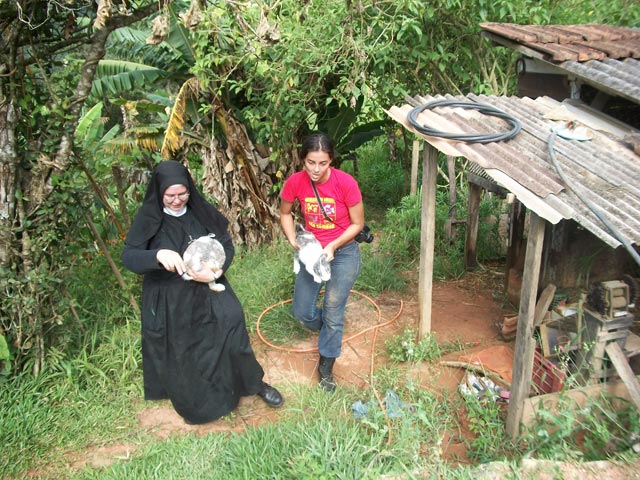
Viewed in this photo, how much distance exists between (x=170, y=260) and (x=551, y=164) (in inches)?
98.9

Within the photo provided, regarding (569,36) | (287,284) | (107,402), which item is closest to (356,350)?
(287,284)

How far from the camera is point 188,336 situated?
10.6ft

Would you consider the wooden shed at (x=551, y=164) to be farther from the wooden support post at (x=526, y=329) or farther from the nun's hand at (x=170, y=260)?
the nun's hand at (x=170, y=260)

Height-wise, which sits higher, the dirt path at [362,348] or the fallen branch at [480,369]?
the fallen branch at [480,369]

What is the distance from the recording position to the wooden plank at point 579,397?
3.25m

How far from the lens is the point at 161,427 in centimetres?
357

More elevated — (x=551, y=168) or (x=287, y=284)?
(x=551, y=168)

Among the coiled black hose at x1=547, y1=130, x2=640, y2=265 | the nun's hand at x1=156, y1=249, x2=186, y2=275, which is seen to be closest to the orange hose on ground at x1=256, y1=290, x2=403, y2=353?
the nun's hand at x1=156, y1=249, x2=186, y2=275

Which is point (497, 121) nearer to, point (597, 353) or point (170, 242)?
point (597, 353)

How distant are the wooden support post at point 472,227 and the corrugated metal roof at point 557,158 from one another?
1.52m

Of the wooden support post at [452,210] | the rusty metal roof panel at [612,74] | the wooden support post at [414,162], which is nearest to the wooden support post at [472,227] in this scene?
the wooden support post at [452,210]

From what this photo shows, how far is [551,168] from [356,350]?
2457 millimetres

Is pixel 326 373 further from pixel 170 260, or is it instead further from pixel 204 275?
pixel 170 260

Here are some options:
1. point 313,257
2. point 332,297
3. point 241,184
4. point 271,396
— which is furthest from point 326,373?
point 241,184
